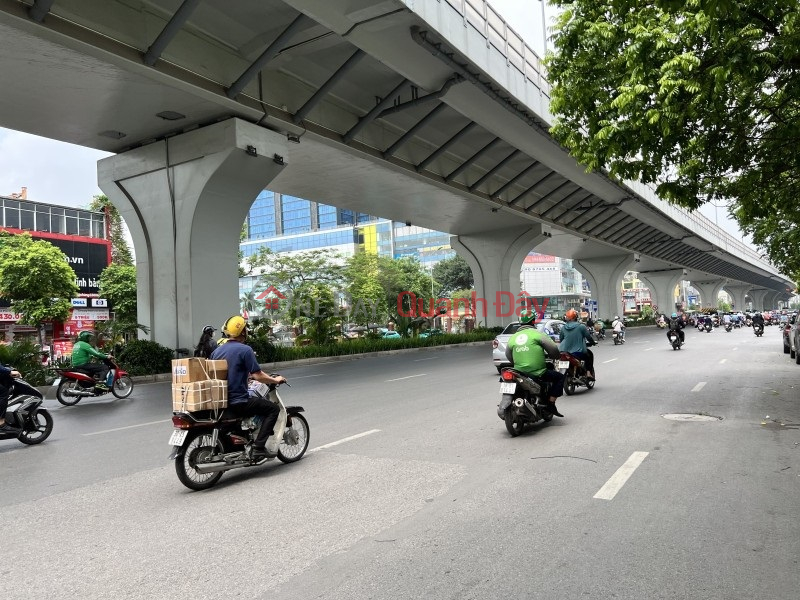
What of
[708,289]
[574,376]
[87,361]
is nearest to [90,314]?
[87,361]

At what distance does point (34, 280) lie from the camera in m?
29.4

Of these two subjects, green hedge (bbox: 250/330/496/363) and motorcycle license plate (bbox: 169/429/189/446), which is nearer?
motorcycle license plate (bbox: 169/429/189/446)

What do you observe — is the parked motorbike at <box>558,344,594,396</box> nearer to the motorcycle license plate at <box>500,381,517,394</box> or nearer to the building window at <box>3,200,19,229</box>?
the motorcycle license plate at <box>500,381,517,394</box>

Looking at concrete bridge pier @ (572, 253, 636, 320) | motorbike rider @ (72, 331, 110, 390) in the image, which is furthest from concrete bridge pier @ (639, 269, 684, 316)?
motorbike rider @ (72, 331, 110, 390)

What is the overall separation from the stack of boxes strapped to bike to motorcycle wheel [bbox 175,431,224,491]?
0.29 m

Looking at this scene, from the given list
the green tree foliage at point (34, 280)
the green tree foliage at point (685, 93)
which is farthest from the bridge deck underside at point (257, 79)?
the green tree foliage at point (34, 280)

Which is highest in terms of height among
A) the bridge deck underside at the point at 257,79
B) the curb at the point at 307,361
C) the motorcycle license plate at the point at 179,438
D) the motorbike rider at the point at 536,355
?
the bridge deck underside at the point at 257,79

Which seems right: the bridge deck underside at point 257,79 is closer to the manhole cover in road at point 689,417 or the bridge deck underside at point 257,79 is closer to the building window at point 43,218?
the manhole cover in road at point 689,417

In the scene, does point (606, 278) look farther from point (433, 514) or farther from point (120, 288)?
point (433, 514)

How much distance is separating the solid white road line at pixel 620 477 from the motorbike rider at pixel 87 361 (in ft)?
36.1

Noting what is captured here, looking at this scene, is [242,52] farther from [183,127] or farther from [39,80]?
[39,80]

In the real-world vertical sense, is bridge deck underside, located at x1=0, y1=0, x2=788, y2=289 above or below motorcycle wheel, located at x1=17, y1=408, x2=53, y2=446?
above

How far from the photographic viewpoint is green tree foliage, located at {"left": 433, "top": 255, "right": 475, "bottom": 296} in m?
74.2

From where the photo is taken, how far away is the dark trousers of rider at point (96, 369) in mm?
12698
